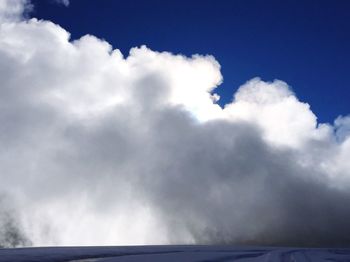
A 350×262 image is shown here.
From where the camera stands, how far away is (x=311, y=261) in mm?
35125

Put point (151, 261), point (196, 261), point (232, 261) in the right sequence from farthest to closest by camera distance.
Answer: point (232, 261) → point (196, 261) → point (151, 261)

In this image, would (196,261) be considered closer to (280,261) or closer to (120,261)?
(120,261)

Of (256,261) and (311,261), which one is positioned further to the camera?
(311,261)

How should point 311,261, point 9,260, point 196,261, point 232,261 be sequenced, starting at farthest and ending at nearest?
point 311,261 → point 232,261 → point 196,261 → point 9,260

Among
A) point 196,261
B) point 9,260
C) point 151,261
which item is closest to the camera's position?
point 9,260

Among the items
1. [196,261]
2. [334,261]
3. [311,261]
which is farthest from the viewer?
[334,261]

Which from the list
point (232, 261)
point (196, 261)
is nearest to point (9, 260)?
point (196, 261)

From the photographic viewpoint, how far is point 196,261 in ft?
88.2

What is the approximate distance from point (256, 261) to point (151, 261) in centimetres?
921

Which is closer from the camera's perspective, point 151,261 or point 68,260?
point 68,260

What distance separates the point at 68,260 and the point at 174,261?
6.82 metres

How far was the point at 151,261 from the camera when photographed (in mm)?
25047

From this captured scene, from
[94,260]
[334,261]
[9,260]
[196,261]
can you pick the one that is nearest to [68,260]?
[94,260]

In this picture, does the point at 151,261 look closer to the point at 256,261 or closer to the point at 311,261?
the point at 256,261
